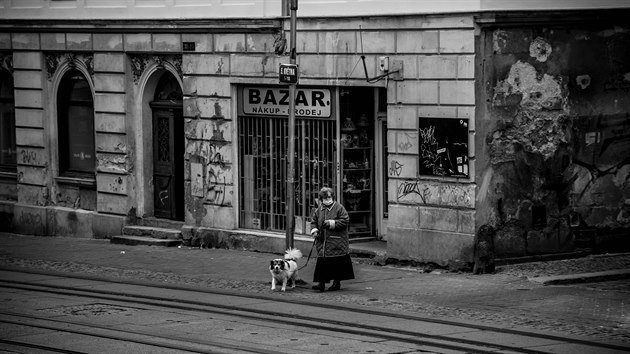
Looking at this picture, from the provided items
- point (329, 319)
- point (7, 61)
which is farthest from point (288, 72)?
point (7, 61)

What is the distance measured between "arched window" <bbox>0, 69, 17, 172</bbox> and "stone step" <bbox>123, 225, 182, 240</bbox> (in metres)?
5.47

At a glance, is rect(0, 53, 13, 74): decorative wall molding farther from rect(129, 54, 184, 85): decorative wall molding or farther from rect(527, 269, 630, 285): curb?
→ rect(527, 269, 630, 285): curb

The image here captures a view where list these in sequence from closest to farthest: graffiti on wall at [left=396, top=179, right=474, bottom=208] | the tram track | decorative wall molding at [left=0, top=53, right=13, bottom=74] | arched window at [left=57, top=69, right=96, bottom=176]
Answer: the tram track
graffiti on wall at [left=396, top=179, right=474, bottom=208]
arched window at [left=57, top=69, right=96, bottom=176]
decorative wall molding at [left=0, top=53, right=13, bottom=74]

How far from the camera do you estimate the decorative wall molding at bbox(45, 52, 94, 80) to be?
29.8 m

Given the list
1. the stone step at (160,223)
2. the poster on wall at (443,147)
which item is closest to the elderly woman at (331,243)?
the poster on wall at (443,147)

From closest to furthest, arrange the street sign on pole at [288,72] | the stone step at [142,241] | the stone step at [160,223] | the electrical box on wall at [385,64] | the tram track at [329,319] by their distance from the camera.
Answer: the tram track at [329,319], the street sign on pole at [288,72], the electrical box on wall at [385,64], the stone step at [142,241], the stone step at [160,223]

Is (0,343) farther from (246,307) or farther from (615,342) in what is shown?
(615,342)

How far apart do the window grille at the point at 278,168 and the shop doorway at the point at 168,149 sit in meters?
2.43

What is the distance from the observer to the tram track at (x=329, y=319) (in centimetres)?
1577

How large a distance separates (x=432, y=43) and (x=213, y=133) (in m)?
6.24

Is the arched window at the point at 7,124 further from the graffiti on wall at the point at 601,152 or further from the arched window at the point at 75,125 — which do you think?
the graffiti on wall at the point at 601,152

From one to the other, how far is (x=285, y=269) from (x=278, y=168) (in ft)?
18.6

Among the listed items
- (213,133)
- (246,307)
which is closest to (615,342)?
(246,307)

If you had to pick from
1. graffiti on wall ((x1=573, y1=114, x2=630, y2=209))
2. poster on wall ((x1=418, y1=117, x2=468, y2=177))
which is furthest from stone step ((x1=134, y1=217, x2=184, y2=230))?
graffiti on wall ((x1=573, y1=114, x2=630, y2=209))
